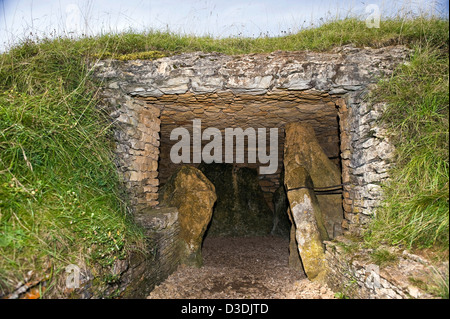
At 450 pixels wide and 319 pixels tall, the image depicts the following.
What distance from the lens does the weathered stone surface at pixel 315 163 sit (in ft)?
14.3

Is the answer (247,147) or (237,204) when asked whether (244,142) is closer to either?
(247,147)

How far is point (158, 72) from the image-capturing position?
3.46m

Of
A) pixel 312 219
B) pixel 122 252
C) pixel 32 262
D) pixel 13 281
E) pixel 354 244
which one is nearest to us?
pixel 13 281

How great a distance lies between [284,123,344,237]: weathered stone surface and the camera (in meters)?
4.37

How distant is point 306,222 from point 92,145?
2.86 metres

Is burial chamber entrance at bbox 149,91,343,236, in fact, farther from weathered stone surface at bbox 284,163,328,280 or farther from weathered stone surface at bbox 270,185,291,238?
weathered stone surface at bbox 284,163,328,280

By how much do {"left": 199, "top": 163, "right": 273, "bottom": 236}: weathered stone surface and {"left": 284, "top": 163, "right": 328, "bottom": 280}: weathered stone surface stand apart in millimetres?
2876

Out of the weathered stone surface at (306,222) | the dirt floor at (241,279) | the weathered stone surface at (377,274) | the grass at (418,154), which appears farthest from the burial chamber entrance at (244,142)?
the weathered stone surface at (377,274)

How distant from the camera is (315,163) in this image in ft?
15.1

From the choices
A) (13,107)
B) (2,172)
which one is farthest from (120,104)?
(2,172)

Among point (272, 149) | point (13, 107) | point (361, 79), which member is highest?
point (361, 79)

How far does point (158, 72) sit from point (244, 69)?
3.54 ft

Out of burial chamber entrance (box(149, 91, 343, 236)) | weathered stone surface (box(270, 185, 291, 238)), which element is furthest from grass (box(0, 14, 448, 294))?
weathered stone surface (box(270, 185, 291, 238))

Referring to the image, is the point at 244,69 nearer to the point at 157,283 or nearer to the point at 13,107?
the point at 13,107
